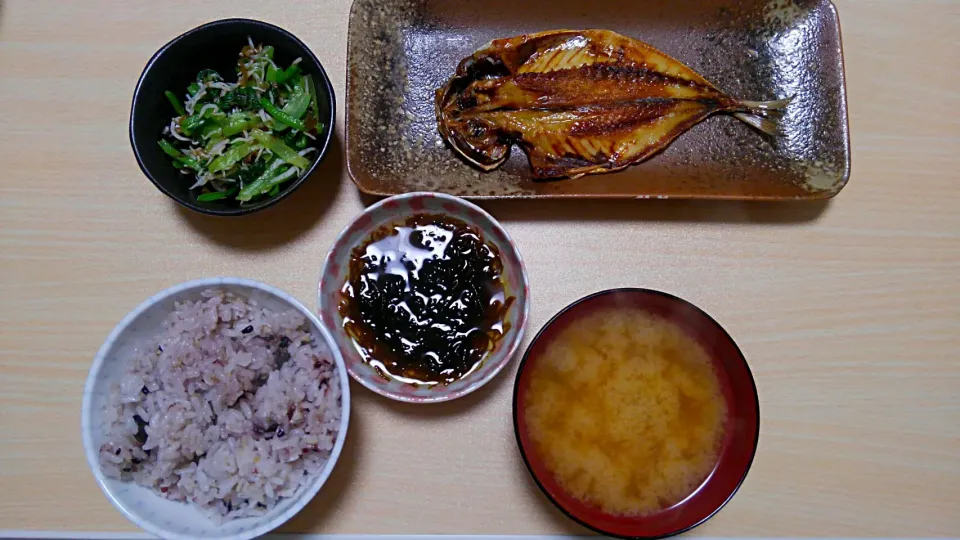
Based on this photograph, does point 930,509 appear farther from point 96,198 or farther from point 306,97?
point 96,198

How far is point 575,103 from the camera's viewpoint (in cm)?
154

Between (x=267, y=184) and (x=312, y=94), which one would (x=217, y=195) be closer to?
(x=267, y=184)

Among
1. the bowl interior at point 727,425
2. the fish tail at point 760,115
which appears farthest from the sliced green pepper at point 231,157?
the fish tail at point 760,115

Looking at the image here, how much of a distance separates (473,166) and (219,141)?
0.56m

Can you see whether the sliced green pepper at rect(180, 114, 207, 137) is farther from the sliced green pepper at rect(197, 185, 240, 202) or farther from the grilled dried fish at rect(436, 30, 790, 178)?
the grilled dried fish at rect(436, 30, 790, 178)

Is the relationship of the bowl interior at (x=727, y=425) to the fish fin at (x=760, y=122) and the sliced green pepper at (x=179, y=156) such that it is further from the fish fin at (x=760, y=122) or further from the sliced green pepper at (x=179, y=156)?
the sliced green pepper at (x=179, y=156)

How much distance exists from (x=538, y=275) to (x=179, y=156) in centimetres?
82

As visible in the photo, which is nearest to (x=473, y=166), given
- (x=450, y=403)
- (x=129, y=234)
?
(x=450, y=403)

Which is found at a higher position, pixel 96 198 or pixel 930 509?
pixel 96 198

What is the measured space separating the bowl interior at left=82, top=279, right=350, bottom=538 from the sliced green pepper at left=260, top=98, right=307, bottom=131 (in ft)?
1.23

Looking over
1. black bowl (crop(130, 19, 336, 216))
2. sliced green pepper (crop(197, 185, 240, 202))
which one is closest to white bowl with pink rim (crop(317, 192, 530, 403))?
black bowl (crop(130, 19, 336, 216))

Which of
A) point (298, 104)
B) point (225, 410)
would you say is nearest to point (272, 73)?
point (298, 104)

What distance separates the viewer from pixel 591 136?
1518 millimetres

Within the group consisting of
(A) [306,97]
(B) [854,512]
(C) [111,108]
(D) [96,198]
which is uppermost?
(A) [306,97]
